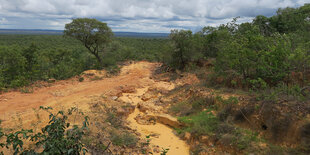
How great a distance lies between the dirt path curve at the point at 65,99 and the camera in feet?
23.0

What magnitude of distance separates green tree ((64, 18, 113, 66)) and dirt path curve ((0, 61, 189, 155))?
5025 mm

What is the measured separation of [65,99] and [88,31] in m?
9.06

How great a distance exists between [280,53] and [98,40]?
14.4 metres

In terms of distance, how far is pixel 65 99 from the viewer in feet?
30.9

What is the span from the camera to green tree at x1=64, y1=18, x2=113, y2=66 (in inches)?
648

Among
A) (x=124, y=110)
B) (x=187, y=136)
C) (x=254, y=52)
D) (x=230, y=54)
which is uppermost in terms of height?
(x=254, y=52)

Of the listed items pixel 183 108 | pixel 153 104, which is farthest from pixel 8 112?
pixel 183 108

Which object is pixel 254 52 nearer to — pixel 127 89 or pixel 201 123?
pixel 201 123

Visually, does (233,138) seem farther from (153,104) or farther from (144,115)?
(153,104)

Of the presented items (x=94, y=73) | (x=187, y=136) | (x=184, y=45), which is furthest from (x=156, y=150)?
(x=184, y=45)

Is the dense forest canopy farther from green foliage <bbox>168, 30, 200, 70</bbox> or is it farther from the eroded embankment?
the eroded embankment

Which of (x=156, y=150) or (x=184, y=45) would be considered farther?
(x=184, y=45)

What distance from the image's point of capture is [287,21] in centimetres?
1578

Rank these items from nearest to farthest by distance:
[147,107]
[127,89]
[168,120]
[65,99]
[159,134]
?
[159,134] → [168,120] → [65,99] → [147,107] → [127,89]
